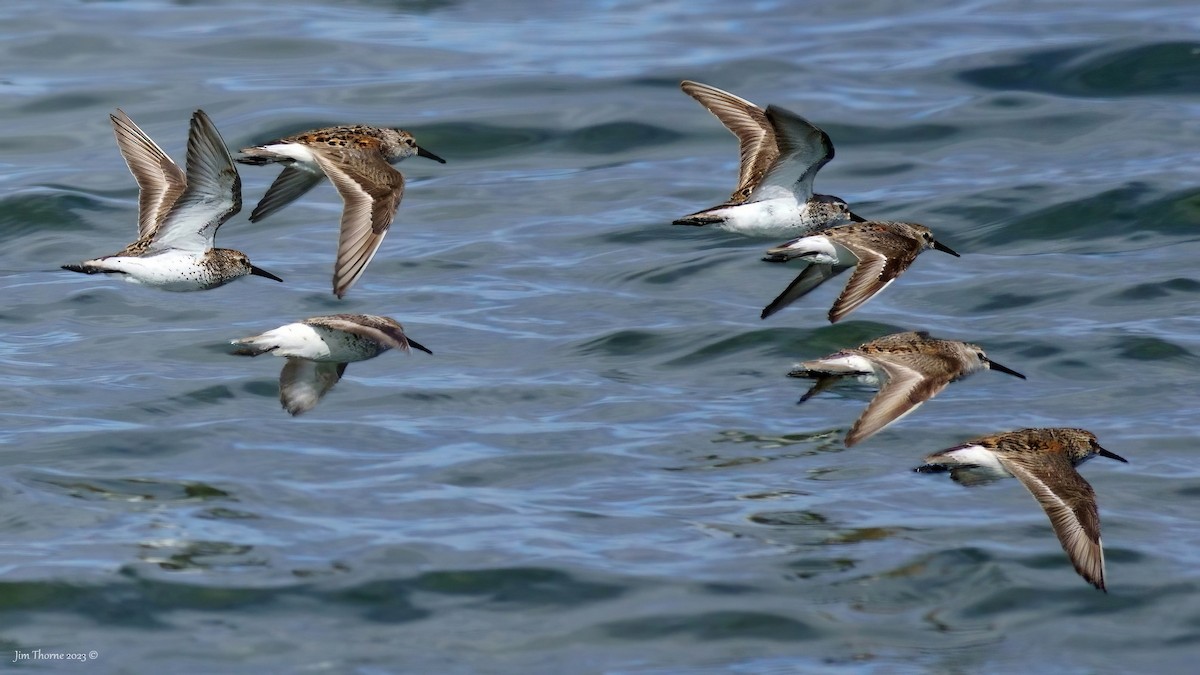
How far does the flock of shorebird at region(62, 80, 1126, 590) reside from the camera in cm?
993

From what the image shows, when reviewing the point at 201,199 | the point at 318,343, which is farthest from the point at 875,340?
the point at 201,199

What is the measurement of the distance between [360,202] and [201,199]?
129 centimetres

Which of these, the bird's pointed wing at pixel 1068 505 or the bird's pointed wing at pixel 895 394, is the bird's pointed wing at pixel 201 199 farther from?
the bird's pointed wing at pixel 1068 505

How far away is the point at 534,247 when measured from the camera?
16656 mm

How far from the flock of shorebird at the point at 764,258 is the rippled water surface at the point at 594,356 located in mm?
493

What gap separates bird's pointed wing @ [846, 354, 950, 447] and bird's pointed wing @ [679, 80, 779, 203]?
81.8 inches

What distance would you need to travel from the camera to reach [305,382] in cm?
1113

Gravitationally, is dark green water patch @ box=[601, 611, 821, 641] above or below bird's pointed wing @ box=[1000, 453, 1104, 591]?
below

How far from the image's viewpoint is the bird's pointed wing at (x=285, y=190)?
12.0 meters

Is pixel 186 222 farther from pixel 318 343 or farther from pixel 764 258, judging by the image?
pixel 764 258

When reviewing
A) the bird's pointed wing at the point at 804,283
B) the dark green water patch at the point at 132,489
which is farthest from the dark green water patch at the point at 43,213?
the bird's pointed wing at the point at 804,283

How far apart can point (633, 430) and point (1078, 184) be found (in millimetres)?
7766

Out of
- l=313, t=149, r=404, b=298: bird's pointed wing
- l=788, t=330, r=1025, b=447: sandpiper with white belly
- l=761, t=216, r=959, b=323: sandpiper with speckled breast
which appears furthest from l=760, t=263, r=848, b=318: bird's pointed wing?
l=313, t=149, r=404, b=298: bird's pointed wing

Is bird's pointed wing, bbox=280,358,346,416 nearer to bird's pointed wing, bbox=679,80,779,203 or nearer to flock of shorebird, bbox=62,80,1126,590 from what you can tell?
flock of shorebird, bbox=62,80,1126,590
